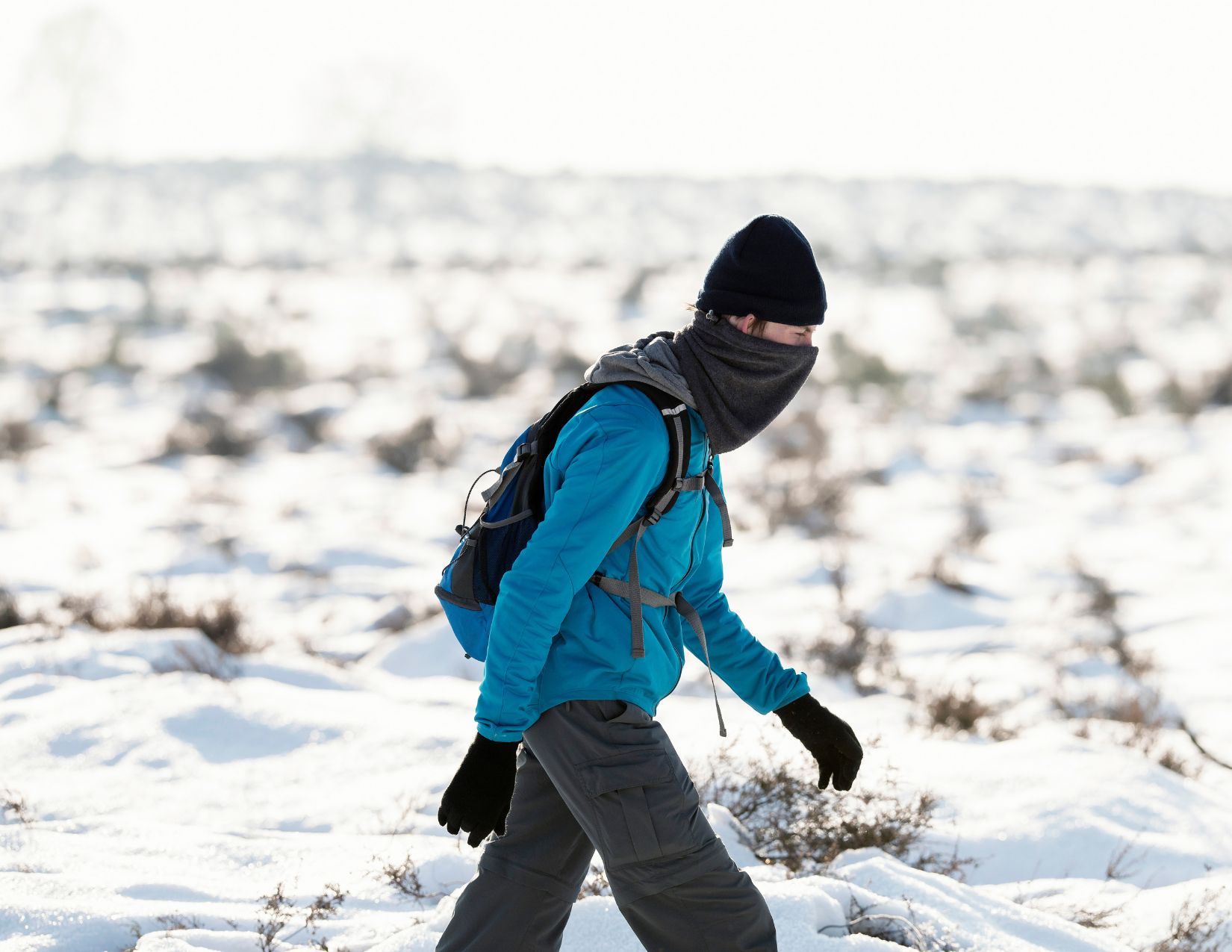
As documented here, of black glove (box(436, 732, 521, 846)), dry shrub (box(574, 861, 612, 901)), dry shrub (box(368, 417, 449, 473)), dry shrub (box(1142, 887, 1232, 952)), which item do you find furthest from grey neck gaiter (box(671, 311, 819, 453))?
dry shrub (box(368, 417, 449, 473))

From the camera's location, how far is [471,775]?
68.1 inches

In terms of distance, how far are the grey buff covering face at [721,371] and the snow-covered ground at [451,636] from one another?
1.15 metres

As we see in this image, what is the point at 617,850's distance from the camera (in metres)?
1.77

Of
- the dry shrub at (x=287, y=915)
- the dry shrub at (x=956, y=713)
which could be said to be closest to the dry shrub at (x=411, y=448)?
the dry shrub at (x=956, y=713)

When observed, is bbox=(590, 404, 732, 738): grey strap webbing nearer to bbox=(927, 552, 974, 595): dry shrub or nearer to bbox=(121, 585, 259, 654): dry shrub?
bbox=(121, 585, 259, 654): dry shrub

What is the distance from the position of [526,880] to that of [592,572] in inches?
21.6

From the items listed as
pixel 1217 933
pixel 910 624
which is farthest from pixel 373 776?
pixel 910 624

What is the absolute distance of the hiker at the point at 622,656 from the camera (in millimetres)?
1730

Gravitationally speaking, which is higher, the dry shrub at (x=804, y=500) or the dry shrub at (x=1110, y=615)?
the dry shrub at (x=804, y=500)

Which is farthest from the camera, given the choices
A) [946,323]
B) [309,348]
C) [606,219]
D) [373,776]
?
[606,219]

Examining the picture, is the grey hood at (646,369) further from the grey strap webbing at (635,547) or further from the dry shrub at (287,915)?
the dry shrub at (287,915)

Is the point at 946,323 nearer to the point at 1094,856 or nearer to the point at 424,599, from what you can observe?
the point at 424,599

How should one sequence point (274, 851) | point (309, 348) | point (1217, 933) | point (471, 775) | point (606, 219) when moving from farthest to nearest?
point (606, 219)
point (309, 348)
point (274, 851)
point (1217, 933)
point (471, 775)

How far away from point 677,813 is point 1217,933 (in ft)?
5.81
